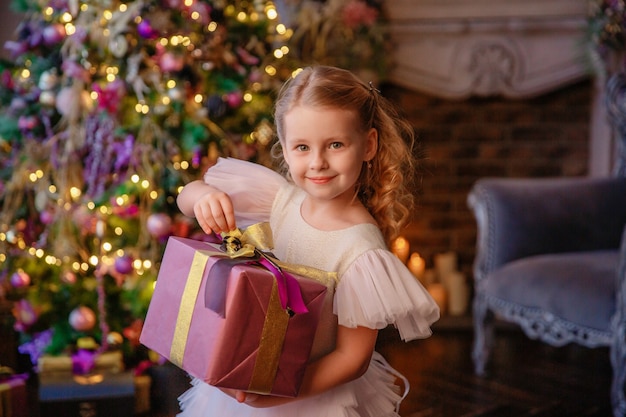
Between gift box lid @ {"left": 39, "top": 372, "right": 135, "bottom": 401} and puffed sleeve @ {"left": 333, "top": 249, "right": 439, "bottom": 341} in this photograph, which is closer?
puffed sleeve @ {"left": 333, "top": 249, "right": 439, "bottom": 341}

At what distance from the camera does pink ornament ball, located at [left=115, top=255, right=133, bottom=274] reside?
2336mm

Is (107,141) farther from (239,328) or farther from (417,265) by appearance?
(417,265)

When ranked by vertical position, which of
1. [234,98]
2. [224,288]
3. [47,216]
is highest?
[234,98]

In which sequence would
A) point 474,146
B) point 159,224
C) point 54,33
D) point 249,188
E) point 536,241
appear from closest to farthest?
1. point 249,188
2. point 159,224
3. point 54,33
4. point 536,241
5. point 474,146

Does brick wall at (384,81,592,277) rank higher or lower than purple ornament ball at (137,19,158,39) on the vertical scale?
lower

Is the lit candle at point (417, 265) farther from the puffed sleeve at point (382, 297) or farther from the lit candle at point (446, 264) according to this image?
the puffed sleeve at point (382, 297)

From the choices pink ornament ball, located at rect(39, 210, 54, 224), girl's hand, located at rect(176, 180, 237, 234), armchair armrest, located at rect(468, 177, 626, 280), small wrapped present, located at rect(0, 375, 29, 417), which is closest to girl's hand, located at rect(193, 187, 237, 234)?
girl's hand, located at rect(176, 180, 237, 234)

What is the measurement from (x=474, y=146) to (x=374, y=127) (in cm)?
285

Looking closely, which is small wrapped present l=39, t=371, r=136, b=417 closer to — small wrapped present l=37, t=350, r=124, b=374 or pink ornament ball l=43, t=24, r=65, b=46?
small wrapped present l=37, t=350, r=124, b=374

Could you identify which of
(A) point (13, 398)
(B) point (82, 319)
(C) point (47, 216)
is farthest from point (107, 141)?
(A) point (13, 398)

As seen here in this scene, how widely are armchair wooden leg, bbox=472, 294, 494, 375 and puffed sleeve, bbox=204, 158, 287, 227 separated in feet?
6.21

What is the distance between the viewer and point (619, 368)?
2455 millimetres

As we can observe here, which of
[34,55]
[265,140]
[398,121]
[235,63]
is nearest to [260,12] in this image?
[235,63]

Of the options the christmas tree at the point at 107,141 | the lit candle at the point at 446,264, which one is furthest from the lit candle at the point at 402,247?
the christmas tree at the point at 107,141
